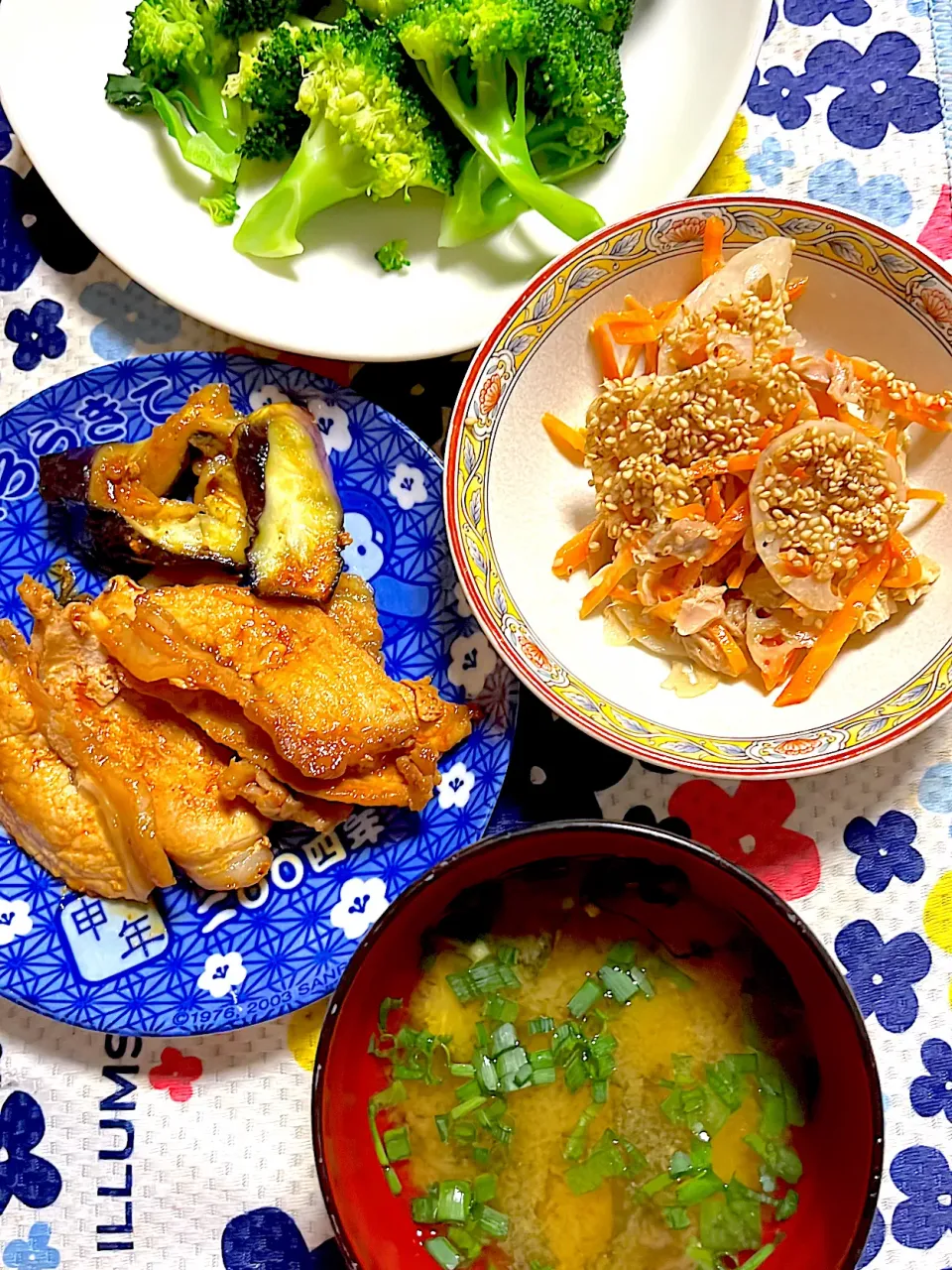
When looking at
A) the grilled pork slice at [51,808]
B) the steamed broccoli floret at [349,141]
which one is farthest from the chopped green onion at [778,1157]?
the steamed broccoli floret at [349,141]

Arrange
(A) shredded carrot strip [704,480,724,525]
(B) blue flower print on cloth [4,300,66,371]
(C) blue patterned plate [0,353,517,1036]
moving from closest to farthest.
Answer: (A) shredded carrot strip [704,480,724,525], (C) blue patterned plate [0,353,517,1036], (B) blue flower print on cloth [4,300,66,371]

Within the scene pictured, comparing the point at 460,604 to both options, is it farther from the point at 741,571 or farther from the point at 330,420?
the point at 741,571

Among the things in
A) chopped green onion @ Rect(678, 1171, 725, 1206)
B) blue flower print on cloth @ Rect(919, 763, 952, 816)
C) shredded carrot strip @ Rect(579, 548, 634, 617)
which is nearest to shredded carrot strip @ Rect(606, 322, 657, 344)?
shredded carrot strip @ Rect(579, 548, 634, 617)

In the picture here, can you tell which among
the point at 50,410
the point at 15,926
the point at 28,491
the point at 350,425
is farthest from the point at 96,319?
the point at 15,926

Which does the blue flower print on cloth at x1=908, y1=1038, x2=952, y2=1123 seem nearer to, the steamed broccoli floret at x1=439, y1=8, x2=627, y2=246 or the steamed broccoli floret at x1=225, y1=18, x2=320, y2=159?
the steamed broccoli floret at x1=439, y1=8, x2=627, y2=246

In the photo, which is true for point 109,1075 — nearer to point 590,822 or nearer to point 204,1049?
point 204,1049

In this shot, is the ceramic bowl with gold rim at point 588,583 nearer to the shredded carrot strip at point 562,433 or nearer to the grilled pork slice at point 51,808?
the shredded carrot strip at point 562,433
